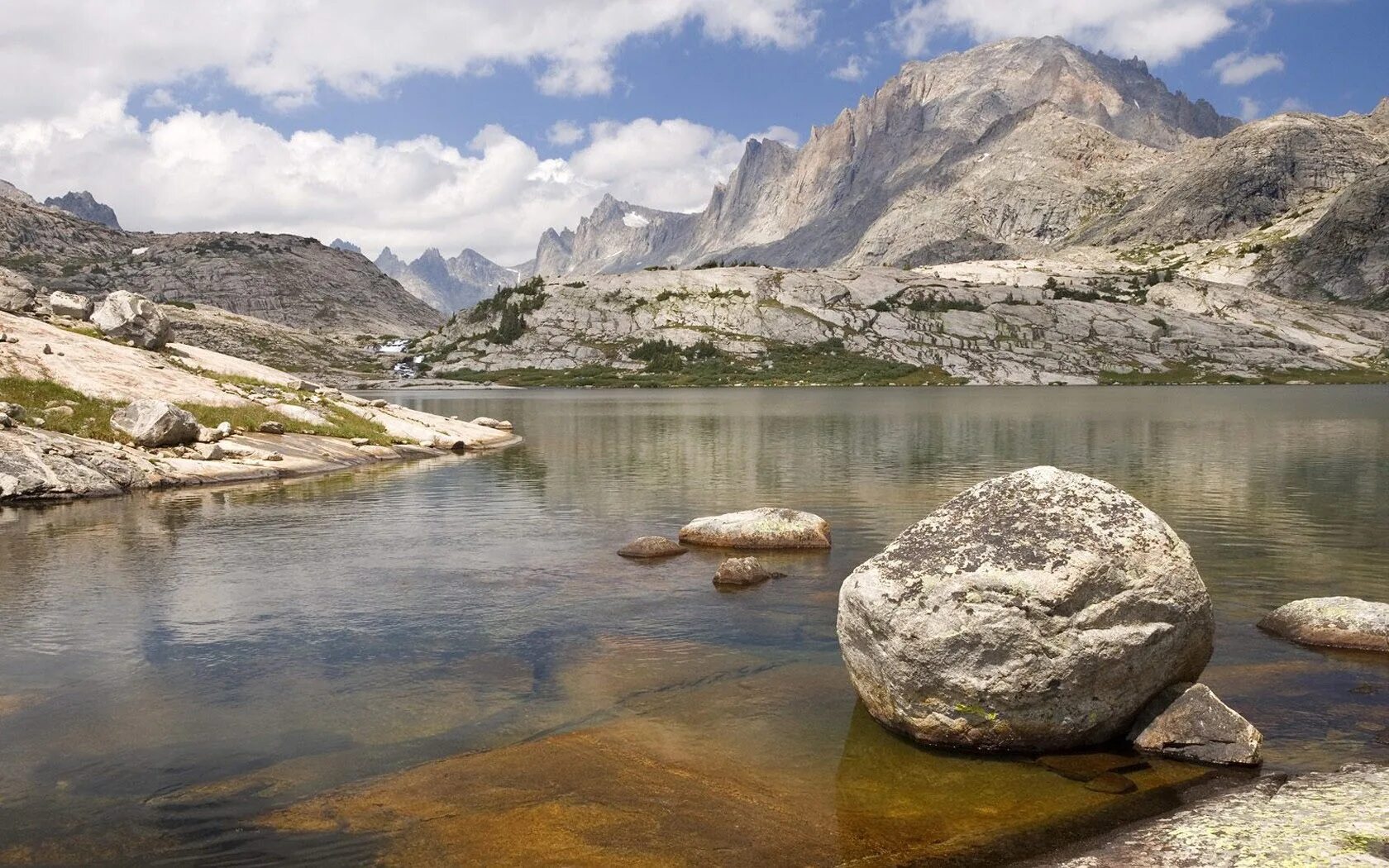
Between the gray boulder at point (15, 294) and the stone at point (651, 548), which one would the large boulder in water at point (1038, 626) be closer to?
the stone at point (651, 548)

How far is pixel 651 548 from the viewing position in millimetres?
36031

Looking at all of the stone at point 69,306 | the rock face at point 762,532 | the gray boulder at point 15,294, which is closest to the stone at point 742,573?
the rock face at point 762,532

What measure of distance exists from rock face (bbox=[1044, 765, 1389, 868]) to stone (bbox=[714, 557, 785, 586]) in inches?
684

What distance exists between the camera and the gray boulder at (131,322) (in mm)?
72500

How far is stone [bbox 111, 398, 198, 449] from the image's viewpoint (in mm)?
54500

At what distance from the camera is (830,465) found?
6725 centimetres

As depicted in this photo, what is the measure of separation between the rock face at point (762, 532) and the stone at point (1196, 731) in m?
19.7

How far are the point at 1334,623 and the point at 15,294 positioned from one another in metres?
82.7

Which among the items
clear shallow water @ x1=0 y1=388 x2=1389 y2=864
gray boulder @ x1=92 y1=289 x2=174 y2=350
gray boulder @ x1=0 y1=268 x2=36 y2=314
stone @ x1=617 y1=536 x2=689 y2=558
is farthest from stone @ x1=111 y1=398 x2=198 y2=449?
stone @ x1=617 y1=536 x2=689 y2=558

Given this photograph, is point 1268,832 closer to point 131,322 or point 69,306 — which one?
point 131,322

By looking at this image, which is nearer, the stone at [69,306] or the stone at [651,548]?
the stone at [651,548]

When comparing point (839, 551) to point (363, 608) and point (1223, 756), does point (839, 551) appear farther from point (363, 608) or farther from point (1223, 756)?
point (1223, 756)

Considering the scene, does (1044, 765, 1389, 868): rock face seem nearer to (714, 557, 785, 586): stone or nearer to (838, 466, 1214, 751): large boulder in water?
(838, 466, 1214, 751): large boulder in water

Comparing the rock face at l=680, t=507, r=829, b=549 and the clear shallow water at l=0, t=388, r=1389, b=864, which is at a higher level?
the rock face at l=680, t=507, r=829, b=549
